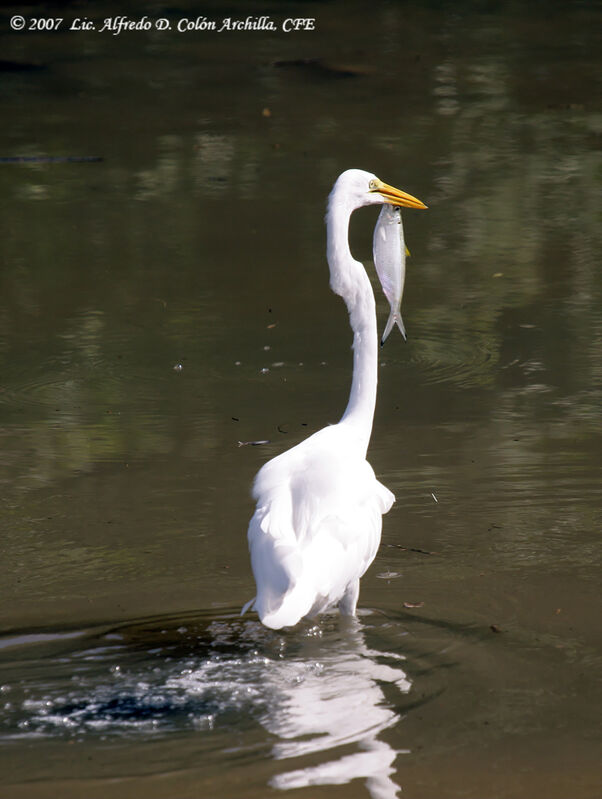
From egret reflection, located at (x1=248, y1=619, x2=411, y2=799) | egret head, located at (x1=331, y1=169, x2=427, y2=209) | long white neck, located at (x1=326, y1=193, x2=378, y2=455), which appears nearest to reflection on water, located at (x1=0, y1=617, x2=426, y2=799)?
egret reflection, located at (x1=248, y1=619, x2=411, y2=799)

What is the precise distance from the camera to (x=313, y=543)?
4605mm

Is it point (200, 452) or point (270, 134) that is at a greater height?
point (270, 134)

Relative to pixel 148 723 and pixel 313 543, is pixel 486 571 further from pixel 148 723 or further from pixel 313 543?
pixel 148 723

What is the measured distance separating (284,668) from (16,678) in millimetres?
895

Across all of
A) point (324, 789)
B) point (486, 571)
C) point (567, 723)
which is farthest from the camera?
point (486, 571)

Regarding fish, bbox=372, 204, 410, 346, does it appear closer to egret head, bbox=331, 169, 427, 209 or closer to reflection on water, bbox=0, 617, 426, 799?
egret head, bbox=331, 169, 427, 209

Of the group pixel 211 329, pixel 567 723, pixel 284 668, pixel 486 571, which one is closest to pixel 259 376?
pixel 211 329

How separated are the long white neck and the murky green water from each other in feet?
1.88

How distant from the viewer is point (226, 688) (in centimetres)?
430

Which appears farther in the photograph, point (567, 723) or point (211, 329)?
point (211, 329)

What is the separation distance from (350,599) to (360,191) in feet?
5.62

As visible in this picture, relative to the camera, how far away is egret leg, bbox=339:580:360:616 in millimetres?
4797

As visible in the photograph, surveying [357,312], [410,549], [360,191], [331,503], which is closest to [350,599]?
[331,503]

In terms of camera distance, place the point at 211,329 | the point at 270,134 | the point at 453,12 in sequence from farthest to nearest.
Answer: the point at 453,12, the point at 270,134, the point at 211,329
